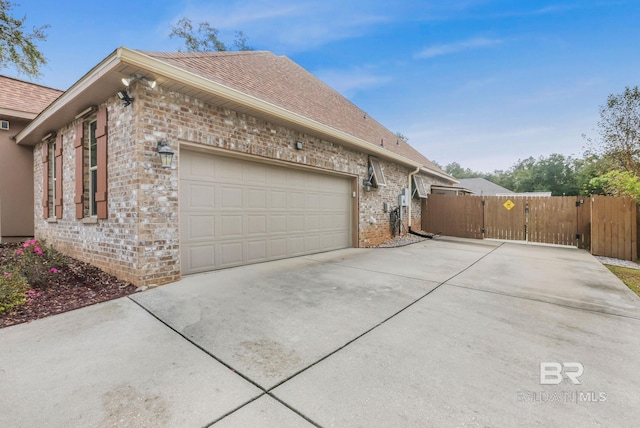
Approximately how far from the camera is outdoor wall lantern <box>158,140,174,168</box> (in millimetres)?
3998

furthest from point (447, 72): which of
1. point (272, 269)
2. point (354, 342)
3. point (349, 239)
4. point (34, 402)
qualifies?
point (34, 402)

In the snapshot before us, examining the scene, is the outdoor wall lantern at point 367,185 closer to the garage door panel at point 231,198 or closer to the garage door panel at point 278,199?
the garage door panel at point 278,199

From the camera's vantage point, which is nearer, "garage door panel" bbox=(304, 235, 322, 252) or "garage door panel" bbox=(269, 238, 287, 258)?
"garage door panel" bbox=(269, 238, 287, 258)

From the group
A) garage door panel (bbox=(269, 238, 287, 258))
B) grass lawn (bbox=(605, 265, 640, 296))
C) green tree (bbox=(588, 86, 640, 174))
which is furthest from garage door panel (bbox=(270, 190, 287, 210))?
green tree (bbox=(588, 86, 640, 174))

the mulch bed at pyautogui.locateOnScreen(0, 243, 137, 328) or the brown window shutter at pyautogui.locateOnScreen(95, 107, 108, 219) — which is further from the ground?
the brown window shutter at pyautogui.locateOnScreen(95, 107, 108, 219)

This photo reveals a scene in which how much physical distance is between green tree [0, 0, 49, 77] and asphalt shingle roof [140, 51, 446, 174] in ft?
13.7

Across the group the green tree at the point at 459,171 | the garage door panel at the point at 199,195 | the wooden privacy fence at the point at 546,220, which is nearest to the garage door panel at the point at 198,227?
the garage door panel at the point at 199,195

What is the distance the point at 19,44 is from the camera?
632cm

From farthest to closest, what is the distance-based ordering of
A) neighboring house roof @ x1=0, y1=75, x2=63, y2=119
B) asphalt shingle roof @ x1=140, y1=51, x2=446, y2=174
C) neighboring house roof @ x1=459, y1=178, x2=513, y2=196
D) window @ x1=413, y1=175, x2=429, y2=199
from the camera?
1. neighboring house roof @ x1=459, y1=178, x2=513, y2=196
2. window @ x1=413, y1=175, x2=429, y2=199
3. neighboring house roof @ x1=0, y1=75, x2=63, y2=119
4. asphalt shingle roof @ x1=140, y1=51, x2=446, y2=174

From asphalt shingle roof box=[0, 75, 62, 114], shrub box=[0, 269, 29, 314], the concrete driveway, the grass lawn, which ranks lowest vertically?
the grass lawn

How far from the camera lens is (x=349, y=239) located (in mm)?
8398

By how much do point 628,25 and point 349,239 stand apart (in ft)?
35.8

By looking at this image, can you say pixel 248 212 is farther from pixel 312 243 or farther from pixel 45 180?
pixel 45 180

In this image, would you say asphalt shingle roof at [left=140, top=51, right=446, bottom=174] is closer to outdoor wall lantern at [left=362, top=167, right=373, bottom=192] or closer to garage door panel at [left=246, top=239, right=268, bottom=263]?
outdoor wall lantern at [left=362, top=167, right=373, bottom=192]
